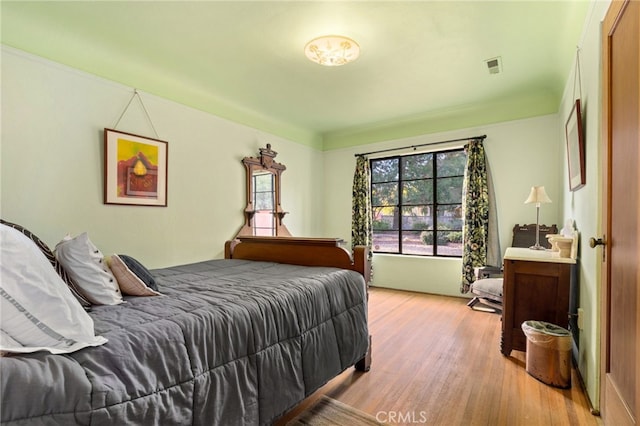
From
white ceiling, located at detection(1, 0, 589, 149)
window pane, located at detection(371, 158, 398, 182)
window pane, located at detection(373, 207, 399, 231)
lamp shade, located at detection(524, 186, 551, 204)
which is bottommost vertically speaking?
window pane, located at detection(373, 207, 399, 231)

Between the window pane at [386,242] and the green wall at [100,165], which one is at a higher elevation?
the green wall at [100,165]

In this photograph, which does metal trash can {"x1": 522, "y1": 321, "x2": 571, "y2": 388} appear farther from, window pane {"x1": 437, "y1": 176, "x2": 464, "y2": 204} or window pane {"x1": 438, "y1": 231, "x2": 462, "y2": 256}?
window pane {"x1": 437, "y1": 176, "x2": 464, "y2": 204}

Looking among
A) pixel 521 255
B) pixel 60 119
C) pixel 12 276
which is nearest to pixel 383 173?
pixel 521 255

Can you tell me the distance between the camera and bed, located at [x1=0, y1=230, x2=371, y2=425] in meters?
0.80

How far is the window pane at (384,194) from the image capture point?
191 inches

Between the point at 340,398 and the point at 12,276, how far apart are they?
67.6 inches

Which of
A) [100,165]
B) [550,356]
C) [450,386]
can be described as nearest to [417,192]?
[550,356]

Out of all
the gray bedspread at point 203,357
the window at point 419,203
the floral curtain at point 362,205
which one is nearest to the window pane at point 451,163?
the window at point 419,203

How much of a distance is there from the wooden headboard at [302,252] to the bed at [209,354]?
1 centimetres

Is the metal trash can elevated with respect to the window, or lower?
lower

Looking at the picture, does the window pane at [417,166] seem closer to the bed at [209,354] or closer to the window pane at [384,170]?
the window pane at [384,170]

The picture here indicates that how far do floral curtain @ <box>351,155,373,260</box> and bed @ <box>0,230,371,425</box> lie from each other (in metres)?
2.63

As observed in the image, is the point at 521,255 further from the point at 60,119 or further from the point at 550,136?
the point at 60,119

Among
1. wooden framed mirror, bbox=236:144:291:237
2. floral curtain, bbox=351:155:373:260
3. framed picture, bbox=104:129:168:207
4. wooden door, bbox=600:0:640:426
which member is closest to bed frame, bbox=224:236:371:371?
framed picture, bbox=104:129:168:207
